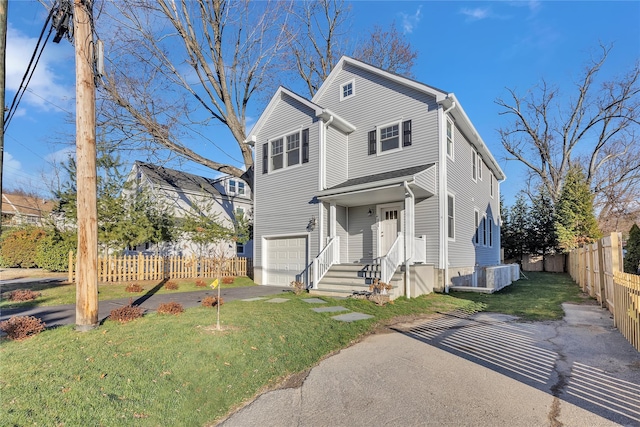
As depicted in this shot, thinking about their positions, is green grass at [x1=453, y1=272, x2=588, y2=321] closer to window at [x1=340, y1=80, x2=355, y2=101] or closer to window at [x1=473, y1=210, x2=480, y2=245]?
window at [x1=473, y1=210, x2=480, y2=245]

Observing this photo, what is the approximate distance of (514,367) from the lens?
179 inches

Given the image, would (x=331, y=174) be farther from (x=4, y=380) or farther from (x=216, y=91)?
(x=4, y=380)

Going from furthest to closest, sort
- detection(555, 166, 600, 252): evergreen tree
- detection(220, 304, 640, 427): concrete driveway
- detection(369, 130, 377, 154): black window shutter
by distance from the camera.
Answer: detection(555, 166, 600, 252): evergreen tree
detection(369, 130, 377, 154): black window shutter
detection(220, 304, 640, 427): concrete driveway

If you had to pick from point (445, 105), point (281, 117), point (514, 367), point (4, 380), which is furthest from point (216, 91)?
point (514, 367)

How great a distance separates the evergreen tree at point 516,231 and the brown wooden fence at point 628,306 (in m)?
21.1

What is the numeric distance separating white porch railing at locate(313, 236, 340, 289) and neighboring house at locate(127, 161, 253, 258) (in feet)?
27.6

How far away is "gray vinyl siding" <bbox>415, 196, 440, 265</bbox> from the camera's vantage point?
11.7m

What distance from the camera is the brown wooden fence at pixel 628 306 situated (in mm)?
5207

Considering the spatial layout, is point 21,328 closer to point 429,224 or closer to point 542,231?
point 429,224

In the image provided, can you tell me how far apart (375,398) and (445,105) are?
10549 mm

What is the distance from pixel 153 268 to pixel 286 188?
21.0 ft

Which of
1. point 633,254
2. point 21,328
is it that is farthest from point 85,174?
point 633,254

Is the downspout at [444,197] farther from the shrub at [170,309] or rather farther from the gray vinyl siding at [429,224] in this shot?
the shrub at [170,309]

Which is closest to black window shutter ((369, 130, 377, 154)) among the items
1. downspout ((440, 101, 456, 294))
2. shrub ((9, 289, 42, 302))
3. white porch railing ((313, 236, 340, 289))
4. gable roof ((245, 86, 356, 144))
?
gable roof ((245, 86, 356, 144))
